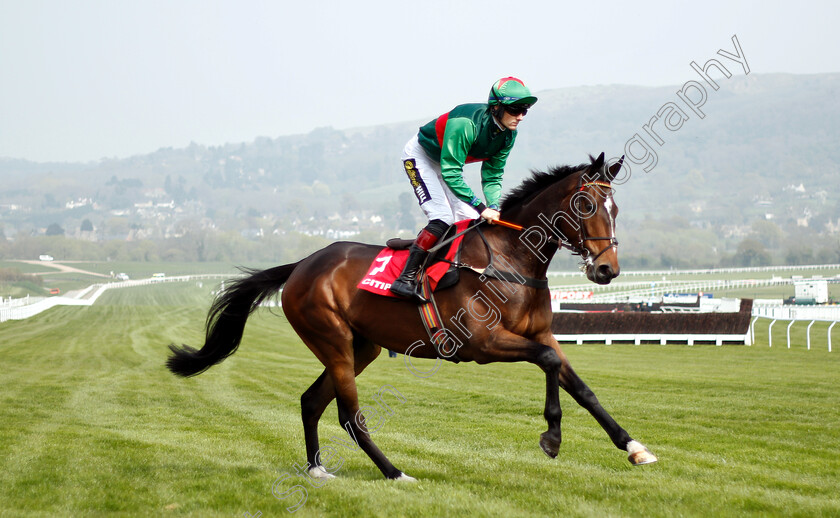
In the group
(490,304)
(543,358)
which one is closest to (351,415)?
(490,304)

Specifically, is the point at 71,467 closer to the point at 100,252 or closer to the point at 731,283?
the point at 731,283

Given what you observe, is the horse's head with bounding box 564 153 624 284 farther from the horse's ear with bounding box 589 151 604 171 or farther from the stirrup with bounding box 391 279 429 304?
the stirrup with bounding box 391 279 429 304

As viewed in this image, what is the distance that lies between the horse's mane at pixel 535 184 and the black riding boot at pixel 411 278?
2.60 ft

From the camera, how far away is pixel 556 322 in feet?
95.8

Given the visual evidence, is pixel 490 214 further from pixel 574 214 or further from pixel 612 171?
pixel 612 171

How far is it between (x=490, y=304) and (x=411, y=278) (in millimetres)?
672

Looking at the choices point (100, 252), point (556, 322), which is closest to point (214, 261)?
point (100, 252)


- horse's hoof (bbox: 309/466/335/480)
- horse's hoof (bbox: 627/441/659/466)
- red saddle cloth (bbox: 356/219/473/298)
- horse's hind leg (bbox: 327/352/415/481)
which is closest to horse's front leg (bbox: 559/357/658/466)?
horse's hoof (bbox: 627/441/659/466)

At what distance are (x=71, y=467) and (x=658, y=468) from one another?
477cm

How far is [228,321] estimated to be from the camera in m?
7.61

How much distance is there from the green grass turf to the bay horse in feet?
1.72

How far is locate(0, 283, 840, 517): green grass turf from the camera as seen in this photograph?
516cm

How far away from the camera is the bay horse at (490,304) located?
5.60 meters

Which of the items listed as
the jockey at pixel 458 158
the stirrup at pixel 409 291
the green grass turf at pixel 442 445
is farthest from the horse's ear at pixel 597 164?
the green grass turf at pixel 442 445
